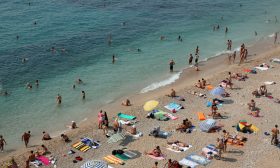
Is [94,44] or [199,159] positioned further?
[94,44]

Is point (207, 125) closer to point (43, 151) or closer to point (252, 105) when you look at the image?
point (252, 105)

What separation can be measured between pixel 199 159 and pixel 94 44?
29.0 m

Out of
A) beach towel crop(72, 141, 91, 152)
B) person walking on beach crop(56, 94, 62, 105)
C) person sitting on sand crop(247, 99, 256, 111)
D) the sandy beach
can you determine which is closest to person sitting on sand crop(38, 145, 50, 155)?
the sandy beach

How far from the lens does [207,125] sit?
1129 inches

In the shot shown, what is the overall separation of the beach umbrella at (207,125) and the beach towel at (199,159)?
10.7 ft

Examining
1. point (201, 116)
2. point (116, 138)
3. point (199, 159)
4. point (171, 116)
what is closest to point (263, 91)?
point (201, 116)

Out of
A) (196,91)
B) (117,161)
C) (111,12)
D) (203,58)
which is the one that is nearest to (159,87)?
(196,91)

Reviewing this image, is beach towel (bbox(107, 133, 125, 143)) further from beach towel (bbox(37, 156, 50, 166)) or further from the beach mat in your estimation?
beach towel (bbox(37, 156, 50, 166))

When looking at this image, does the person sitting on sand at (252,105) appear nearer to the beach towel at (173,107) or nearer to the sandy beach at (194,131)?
the sandy beach at (194,131)

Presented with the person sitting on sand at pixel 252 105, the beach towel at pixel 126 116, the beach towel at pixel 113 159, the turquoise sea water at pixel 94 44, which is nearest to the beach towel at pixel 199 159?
the beach towel at pixel 113 159

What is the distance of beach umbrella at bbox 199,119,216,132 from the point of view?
1127 inches

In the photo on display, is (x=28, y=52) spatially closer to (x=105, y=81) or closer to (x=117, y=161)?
(x=105, y=81)

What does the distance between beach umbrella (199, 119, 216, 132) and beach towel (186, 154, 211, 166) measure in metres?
3.27

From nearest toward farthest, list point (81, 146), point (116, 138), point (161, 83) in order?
point (116, 138) < point (81, 146) < point (161, 83)
